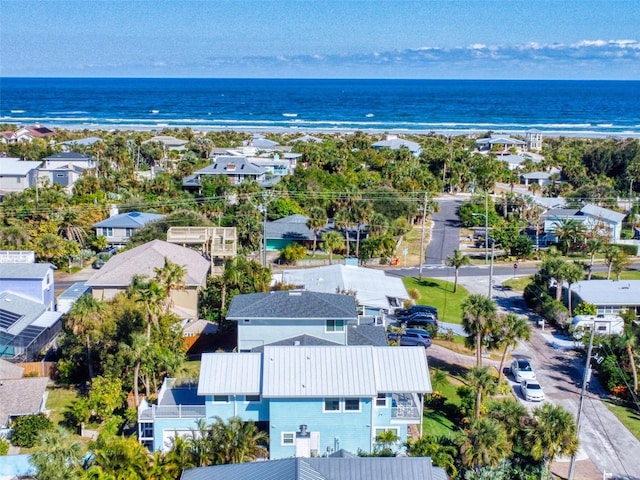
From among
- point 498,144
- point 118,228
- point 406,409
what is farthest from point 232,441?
point 498,144

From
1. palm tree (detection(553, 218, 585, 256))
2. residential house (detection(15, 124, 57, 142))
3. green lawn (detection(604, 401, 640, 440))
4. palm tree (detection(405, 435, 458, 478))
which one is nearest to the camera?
palm tree (detection(405, 435, 458, 478))

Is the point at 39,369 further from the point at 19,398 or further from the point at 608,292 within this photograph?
the point at 608,292

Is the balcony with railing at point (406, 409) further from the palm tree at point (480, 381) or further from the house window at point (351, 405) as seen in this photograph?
the palm tree at point (480, 381)

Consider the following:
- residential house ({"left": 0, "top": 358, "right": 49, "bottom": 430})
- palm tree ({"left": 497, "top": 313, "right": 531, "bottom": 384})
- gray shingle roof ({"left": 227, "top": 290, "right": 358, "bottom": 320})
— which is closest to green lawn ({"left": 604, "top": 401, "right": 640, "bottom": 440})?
palm tree ({"left": 497, "top": 313, "right": 531, "bottom": 384})

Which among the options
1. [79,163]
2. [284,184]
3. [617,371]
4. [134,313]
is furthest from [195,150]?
[617,371]

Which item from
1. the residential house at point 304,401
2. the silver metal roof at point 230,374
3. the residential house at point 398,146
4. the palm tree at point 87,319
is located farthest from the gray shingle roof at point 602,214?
the palm tree at point 87,319

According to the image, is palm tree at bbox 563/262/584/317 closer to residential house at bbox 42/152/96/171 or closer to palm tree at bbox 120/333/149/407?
palm tree at bbox 120/333/149/407

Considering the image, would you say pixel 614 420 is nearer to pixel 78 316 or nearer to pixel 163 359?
pixel 163 359
